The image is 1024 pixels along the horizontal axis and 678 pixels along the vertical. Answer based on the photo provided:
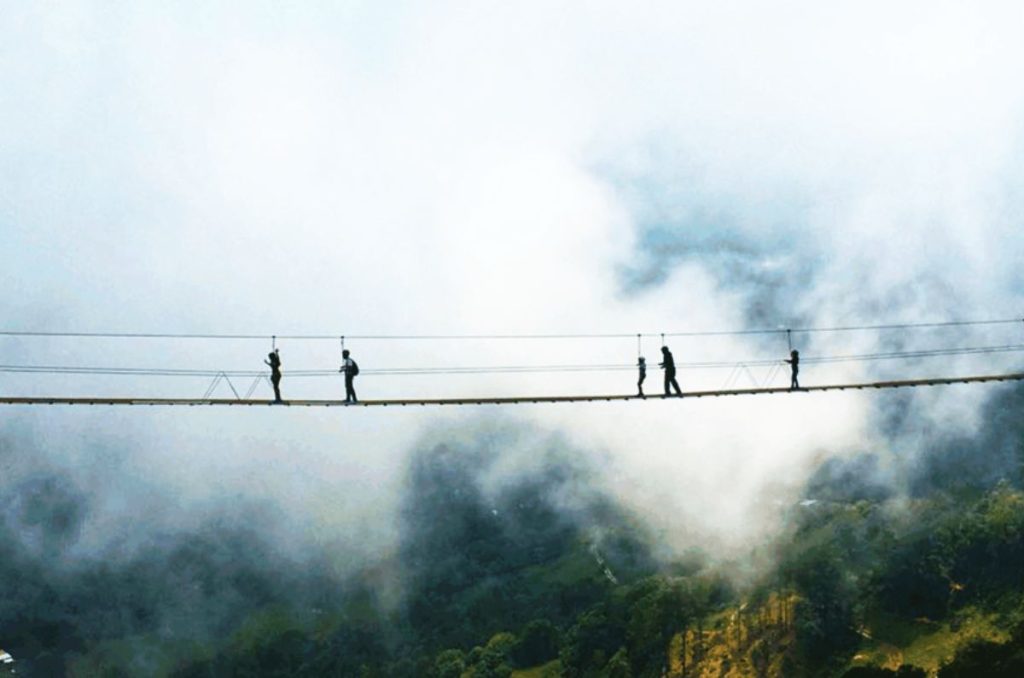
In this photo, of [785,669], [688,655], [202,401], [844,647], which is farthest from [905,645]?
[202,401]

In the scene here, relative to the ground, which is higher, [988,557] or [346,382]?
[346,382]

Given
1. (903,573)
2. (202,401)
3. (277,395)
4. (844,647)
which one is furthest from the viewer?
(903,573)

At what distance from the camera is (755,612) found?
648 feet

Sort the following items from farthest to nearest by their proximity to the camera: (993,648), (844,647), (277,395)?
(844,647) < (993,648) < (277,395)

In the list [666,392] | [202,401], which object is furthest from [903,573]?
[202,401]

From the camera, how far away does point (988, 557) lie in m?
191

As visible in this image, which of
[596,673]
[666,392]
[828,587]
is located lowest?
[596,673]

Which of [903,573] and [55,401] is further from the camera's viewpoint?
[903,573]

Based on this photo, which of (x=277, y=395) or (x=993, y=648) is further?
(x=993, y=648)

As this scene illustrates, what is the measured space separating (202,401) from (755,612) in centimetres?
18197

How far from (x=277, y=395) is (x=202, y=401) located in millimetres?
6025

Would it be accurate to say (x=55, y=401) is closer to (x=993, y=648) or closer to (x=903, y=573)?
(x=993, y=648)

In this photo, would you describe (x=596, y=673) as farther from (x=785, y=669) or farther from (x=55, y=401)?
(x=55, y=401)

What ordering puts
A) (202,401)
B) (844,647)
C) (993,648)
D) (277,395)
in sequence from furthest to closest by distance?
(844,647)
(993,648)
(277,395)
(202,401)
